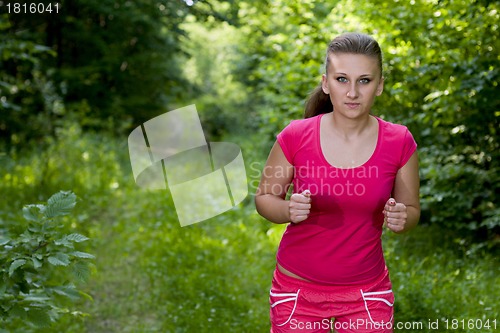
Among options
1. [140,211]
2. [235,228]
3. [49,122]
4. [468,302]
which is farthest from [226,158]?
[468,302]

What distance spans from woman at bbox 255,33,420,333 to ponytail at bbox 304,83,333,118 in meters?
0.26

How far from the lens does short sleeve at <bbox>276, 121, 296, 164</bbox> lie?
8.64ft

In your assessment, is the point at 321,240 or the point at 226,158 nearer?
the point at 321,240

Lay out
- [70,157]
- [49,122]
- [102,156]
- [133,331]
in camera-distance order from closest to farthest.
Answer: [133,331] < [70,157] < [102,156] < [49,122]

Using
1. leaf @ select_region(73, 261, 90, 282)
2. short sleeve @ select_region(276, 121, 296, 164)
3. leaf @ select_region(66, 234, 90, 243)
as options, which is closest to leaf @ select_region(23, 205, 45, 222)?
leaf @ select_region(66, 234, 90, 243)

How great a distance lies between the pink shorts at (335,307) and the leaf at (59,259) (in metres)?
1.06

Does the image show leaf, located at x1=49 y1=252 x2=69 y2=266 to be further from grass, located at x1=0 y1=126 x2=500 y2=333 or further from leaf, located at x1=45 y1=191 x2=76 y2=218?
grass, located at x1=0 y1=126 x2=500 y2=333

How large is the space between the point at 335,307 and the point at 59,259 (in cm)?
133

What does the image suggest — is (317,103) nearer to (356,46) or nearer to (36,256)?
(356,46)

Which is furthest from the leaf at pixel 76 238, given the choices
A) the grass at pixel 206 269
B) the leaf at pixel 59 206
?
the grass at pixel 206 269

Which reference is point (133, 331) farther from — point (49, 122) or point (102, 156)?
point (49, 122)

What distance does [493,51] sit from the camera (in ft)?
17.0

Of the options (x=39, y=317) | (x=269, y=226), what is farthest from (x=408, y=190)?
(x=269, y=226)

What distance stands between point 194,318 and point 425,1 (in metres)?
3.34
